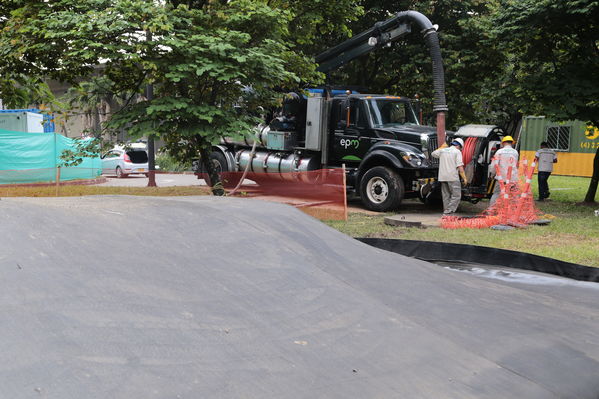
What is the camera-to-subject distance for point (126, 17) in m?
8.34

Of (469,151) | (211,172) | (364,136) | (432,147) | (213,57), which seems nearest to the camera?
(213,57)

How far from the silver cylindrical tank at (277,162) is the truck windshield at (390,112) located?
201 cm

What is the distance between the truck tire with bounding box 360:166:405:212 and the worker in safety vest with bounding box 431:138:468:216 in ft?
3.82

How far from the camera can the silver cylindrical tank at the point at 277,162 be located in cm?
1541

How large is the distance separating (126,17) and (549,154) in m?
13.4

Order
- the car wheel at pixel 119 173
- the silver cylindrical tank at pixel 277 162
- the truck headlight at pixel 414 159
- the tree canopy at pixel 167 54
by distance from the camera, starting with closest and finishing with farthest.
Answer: the tree canopy at pixel 167 54 < the truck headlight at pixel 414 159 < the silver cylindrical tank at pixel 277 162 < the car wheel at pixel 119 173

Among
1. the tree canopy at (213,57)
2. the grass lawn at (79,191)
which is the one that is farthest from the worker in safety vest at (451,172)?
the grass lawn at (79,191)

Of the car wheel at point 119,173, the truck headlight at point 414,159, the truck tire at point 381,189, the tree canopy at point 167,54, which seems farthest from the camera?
the car wheel at point 119,173

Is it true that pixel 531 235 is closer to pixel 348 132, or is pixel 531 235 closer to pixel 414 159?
pixel 414 159

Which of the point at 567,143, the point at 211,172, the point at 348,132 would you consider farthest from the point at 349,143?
the point at 567,143

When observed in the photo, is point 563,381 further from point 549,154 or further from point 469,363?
point 549,154

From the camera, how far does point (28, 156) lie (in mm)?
18219

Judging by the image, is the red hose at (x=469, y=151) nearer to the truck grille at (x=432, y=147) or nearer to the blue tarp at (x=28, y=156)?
the truck grille at (x=432, y=147)

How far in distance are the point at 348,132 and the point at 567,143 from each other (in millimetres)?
18415
